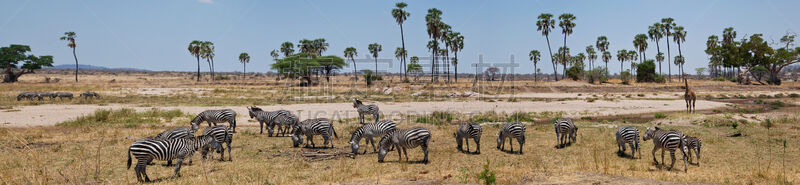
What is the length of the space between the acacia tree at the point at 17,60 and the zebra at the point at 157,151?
10317 centimetres

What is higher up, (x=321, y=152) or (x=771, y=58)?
(x=771, y=58)

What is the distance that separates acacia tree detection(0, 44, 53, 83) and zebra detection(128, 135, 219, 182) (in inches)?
4062

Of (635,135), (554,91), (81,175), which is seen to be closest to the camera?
(81,175)

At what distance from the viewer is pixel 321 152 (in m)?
14.1

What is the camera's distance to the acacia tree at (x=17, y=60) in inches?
3327

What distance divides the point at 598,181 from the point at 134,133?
1878 centimetres

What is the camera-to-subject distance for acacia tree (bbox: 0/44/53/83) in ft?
277

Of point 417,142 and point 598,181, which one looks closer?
point 598,181

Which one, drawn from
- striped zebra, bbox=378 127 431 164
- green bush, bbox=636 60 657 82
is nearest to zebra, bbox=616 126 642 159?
striped zebra, bbox=378 127 431 164

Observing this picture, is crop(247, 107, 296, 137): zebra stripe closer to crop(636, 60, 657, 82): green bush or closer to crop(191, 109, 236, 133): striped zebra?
crop(191, 109, 236, 133): striped zebra

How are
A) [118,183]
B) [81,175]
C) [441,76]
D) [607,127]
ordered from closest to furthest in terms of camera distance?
[118,183] < [81,175] < [607,127] < [441,76]

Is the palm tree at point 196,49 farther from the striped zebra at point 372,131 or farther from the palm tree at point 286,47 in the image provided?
the striped zebra at point 372,131

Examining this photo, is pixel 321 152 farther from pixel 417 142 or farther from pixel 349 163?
pixel 417 142

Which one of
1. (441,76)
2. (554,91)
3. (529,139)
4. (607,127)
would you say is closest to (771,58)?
(554,91)
